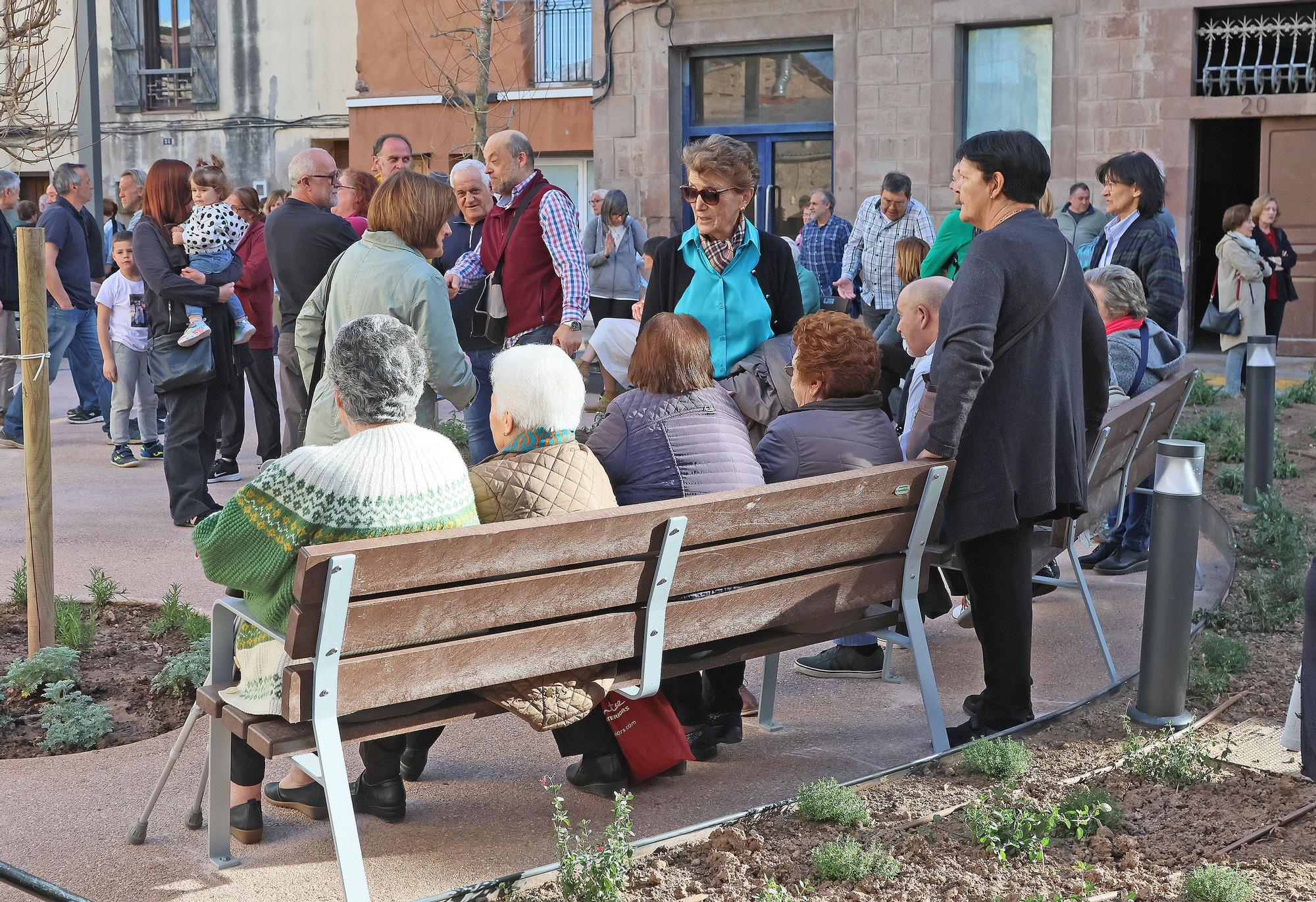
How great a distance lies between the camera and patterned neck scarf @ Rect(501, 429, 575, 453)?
3902mm

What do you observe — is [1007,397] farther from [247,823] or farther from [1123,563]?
[1123,563]

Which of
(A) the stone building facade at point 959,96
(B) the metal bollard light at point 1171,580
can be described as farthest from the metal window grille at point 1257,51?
(B) the metal bollard light at point 1171,580

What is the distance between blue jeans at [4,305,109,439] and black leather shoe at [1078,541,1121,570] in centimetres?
707

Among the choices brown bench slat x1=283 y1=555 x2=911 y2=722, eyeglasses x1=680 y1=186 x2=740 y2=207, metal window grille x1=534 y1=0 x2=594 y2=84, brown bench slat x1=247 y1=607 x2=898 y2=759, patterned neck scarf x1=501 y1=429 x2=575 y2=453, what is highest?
metal window grille x1=534 y1=0 x2=594 y2=84

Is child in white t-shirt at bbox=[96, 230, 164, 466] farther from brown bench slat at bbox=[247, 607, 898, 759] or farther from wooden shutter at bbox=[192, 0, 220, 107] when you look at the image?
wooden shutter at bbox=[192, 0, 220, 107]

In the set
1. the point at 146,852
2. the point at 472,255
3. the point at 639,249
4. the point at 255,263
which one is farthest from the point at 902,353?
the point at 639,249

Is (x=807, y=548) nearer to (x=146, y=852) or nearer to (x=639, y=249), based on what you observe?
(x=146, y=852)

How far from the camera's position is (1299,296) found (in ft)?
53.7

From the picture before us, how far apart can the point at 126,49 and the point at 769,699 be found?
27432 mm

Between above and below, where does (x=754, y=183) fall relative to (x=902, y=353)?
above

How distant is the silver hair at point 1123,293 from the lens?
639cm

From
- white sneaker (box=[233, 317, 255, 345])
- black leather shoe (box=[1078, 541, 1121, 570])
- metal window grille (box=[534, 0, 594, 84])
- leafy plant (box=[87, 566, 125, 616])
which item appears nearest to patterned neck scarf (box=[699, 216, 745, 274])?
black leather shoe (box=[1078, 541, 1121, 570])

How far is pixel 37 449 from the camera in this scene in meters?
5.14

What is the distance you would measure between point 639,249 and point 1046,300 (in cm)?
1189
